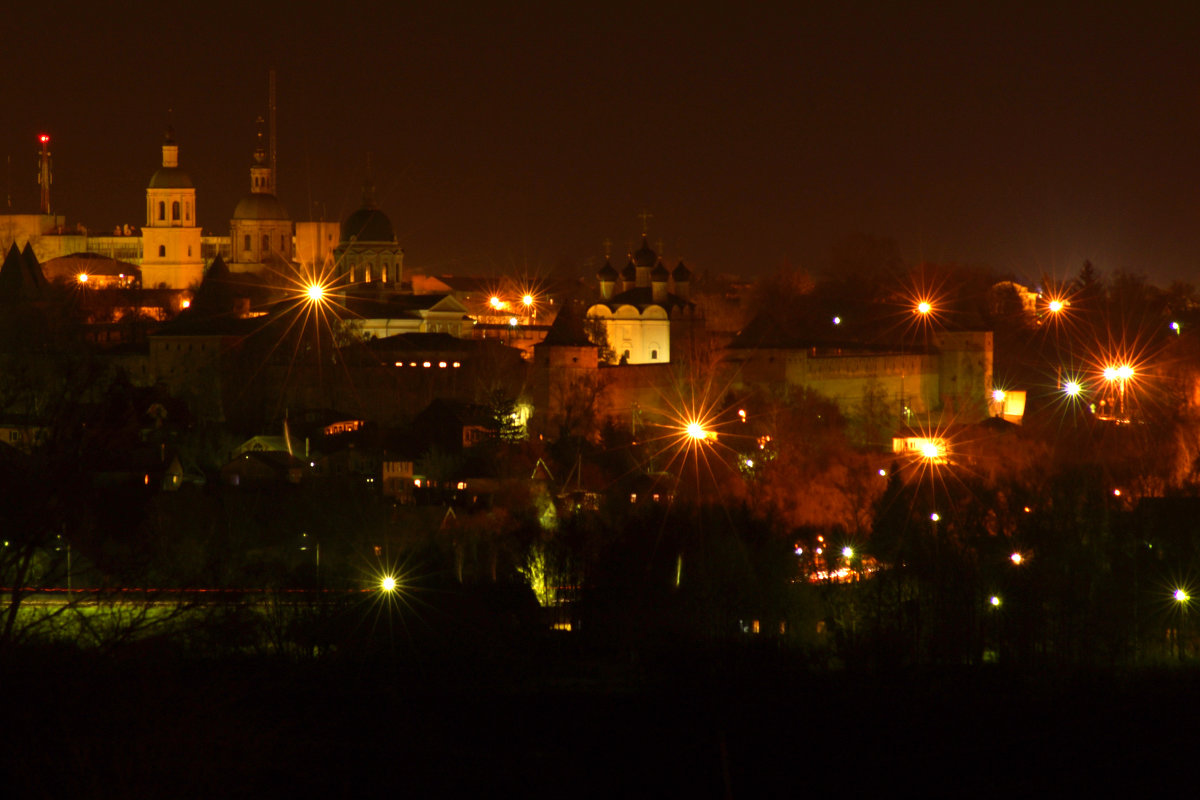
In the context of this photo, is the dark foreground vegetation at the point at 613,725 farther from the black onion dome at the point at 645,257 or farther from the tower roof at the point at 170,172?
the tower roof at the point at 170,172

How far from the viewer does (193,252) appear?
55812mm

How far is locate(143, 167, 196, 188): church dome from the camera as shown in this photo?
55.7 m

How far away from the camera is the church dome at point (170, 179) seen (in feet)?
183

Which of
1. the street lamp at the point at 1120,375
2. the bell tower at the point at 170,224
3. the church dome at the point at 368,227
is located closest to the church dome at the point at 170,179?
the bell tower at the point at 170,224

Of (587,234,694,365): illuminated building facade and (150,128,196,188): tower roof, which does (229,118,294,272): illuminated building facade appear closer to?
(150,128,196,188): tower roof

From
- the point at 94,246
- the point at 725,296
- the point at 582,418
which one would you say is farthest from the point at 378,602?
the point at 94,246

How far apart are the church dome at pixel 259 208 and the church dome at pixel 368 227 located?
26.2 ft

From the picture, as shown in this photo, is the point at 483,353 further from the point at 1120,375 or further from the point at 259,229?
the point at 259,229

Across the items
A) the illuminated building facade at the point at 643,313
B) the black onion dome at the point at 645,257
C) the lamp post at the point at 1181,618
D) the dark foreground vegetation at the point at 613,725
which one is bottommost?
the dark foreground vegetation at the point at 613,725

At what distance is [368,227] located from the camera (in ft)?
157

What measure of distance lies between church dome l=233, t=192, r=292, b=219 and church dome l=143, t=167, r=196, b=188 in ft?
4.60

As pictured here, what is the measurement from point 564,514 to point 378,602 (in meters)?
5.14

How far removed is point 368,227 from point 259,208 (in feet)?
29.3

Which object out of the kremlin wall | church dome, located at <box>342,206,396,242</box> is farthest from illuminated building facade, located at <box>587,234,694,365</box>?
church dome, located at <box>342,206,396,242</box>
